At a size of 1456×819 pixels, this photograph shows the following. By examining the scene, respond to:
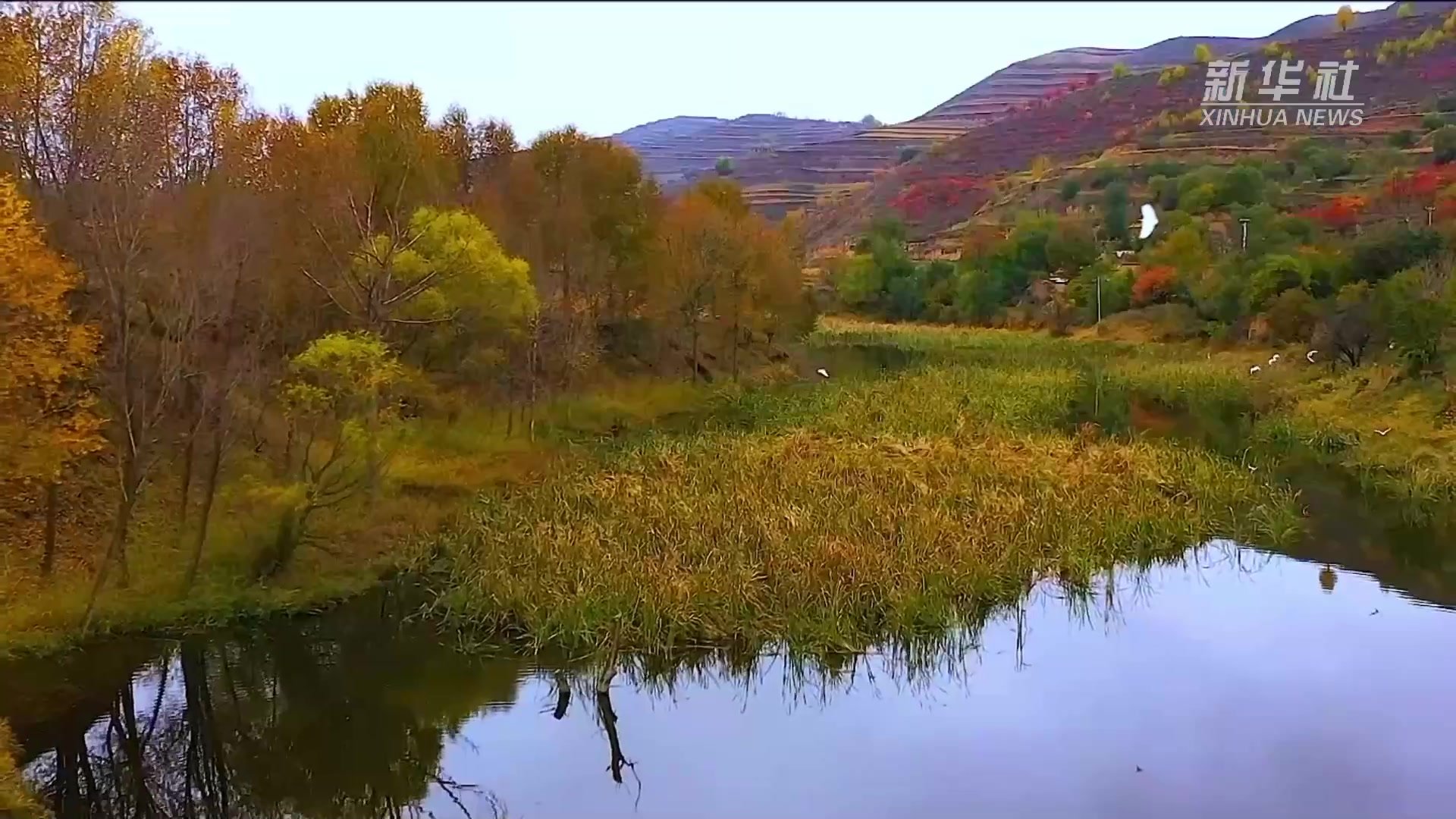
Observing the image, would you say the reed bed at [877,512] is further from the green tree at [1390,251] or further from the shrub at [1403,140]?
the shrub at [1403,140]

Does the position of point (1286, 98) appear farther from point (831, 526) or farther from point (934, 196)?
point (831, 526)

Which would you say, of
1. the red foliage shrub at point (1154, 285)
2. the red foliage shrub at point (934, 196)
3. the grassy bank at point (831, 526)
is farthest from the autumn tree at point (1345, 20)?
the grassy bank at point (831, 526)

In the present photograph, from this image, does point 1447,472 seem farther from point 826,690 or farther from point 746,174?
point 746,174

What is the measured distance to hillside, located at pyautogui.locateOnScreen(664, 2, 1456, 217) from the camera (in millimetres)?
114688

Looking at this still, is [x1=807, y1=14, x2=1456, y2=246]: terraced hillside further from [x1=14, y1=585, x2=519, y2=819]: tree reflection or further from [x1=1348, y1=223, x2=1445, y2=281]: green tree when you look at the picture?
[x1=14, y1=585, x2=519, y2=819]: tree reflection

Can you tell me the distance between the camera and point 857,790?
10172 mm

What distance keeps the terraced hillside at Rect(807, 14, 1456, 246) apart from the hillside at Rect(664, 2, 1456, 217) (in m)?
8.23

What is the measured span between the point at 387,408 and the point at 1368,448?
63.6ft

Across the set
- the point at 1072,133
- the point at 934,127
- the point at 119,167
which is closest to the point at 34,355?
the point at 119,167

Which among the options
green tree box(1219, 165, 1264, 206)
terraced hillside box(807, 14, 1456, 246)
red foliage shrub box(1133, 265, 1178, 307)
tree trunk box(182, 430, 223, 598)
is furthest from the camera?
terraced hillside box(807, 14, 1456, 246)

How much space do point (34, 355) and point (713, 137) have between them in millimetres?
159419

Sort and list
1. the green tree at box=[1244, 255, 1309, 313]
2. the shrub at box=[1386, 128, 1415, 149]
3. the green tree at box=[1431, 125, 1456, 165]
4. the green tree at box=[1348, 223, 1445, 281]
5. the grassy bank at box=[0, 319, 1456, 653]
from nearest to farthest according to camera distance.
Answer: the grassy bank at box=[0, 319, 1456, 653] → the green tree at box=[1348, 223, 1445, 281] → the green tree at box=[1244, 255, 1309, 313] → the green tree at box=[1431, 125, 1456, 165] → the shrub at box=[1386, 128, 1415, 149]

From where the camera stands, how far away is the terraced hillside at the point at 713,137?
14775 centimetres

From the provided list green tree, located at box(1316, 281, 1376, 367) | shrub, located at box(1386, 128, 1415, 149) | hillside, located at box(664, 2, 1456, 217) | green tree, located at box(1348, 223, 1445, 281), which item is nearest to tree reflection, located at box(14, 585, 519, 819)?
green tree, located at box(1316, 281, 1376, 367)
